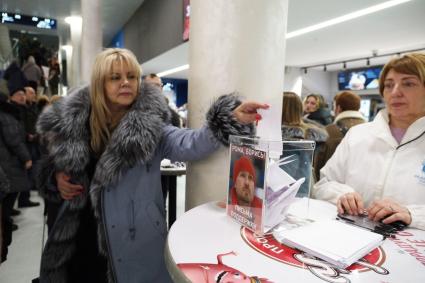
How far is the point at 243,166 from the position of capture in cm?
107

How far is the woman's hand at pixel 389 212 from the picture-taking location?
1099 mm

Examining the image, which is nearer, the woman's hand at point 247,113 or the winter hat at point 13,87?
the woman's hand at point 247,113

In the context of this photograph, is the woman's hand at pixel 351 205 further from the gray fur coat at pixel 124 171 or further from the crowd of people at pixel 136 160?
the gray fur coat at pixel 124 171

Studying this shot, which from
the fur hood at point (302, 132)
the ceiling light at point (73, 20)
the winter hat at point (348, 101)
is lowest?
the fur hood at point (302, 132)

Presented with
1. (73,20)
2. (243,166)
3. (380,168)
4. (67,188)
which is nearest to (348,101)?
(380,168)

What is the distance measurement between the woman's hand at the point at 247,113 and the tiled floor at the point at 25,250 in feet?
7.32

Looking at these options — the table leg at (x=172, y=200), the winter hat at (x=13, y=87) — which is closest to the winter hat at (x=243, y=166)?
the table leg at (x=172, y=200)

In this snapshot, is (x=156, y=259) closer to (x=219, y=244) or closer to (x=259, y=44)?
(x=219, y=244)

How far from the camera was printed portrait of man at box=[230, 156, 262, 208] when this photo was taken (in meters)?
1.03

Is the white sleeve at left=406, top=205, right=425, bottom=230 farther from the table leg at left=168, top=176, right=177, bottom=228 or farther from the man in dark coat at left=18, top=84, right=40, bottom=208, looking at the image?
the man in dark coat at left=18, top=84, right=40, bottom=208

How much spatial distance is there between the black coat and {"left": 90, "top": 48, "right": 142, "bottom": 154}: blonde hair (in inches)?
86.7

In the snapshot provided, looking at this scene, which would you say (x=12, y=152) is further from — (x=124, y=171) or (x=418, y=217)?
(x=418, y=217)

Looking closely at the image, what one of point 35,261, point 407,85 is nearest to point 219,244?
point 407,85

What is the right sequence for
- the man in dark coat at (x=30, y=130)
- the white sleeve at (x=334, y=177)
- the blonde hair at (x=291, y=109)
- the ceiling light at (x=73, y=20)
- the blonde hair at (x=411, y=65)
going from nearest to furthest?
the blonde hair at (x=411, y=65), the white sleeve at (x=334, y=177), the blonde hair at (x=291, y=109), the man in dark coat at (x=30, y=130), the ceiling light at (x=73, y=20)
